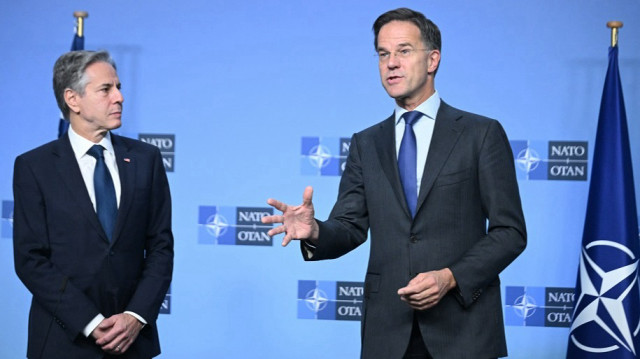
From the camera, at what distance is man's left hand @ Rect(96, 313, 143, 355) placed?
2574 millimetres

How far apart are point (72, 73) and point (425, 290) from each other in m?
1.57

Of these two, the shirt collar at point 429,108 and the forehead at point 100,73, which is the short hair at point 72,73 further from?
the shirt collar at point 429,108

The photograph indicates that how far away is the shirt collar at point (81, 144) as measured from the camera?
9.09 ft

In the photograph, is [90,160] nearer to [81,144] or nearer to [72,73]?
[81,144]

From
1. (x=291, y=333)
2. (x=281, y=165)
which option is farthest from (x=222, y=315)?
(x=281, y=165)

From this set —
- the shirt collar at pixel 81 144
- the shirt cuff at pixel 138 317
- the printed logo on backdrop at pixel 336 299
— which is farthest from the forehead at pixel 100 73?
the printed logo on backdrop at pixel 336 299

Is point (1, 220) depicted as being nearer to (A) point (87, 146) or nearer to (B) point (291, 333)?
(B) point (291, 333)

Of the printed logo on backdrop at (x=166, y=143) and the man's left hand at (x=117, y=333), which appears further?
the printed logo on backdrop at (x=166, y=143)

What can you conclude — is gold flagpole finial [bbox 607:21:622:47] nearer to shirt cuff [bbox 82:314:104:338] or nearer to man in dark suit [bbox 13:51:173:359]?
man in dark suit [bbox 13:51:173:359]

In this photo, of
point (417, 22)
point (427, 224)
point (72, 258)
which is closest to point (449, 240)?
point (427, 224)

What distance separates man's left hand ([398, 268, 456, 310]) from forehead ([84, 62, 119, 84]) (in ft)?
4.67

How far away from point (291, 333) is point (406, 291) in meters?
2.66

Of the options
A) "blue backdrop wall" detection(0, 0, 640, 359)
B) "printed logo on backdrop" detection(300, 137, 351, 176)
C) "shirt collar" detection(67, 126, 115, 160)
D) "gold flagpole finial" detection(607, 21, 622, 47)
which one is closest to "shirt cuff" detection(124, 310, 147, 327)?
"shirt collar" detection(67, 126, 115, 160)

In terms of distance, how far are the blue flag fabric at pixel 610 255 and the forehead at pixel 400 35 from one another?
78.4 inches
